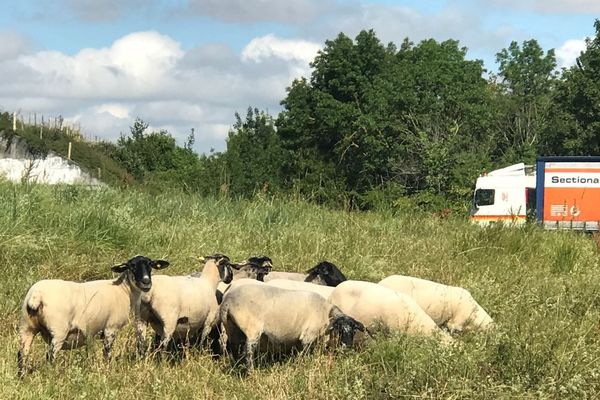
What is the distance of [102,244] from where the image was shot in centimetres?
1136

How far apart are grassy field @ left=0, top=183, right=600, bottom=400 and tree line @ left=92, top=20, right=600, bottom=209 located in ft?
88.7

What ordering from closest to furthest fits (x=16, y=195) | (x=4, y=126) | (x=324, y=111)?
1. (x=16, y=195)
2. (x=4, y=126)
3. (x=324, y=111)

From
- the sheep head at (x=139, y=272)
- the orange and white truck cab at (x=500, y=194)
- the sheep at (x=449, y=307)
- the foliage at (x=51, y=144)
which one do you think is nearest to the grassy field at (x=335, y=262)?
the sheep at (x=449, y=307)

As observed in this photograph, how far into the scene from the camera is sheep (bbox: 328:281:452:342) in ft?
22.5

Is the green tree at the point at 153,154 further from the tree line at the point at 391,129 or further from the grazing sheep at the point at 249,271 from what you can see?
the grazing sheep at the point at 249,271

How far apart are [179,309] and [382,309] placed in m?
1.93

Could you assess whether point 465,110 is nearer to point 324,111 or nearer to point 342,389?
point 324,111

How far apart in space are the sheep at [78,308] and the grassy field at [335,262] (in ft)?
0.60

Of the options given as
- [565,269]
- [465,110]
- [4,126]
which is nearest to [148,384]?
[565,269]

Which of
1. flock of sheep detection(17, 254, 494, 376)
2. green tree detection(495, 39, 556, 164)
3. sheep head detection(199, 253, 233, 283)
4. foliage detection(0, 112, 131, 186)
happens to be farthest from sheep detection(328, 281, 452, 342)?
green tree detection(495, 39, 556, 164)

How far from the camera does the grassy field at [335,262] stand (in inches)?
224

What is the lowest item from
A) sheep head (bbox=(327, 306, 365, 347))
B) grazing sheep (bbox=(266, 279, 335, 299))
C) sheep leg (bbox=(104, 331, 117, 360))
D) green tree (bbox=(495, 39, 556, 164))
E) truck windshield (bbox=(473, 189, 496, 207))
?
sheep leg (bbox=(104, 331, 117, 360))

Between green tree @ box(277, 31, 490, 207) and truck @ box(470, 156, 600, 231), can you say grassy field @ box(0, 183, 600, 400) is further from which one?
green tree @ box(277, 31, 490, 207)

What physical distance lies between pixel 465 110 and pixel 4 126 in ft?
102
